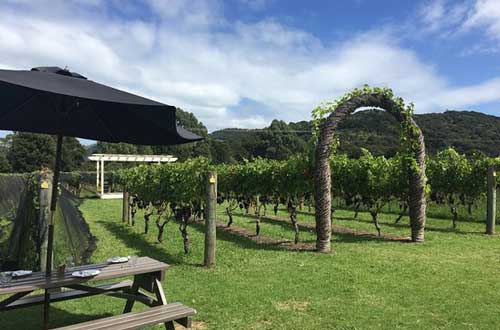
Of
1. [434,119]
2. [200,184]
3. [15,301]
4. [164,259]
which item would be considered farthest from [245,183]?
[434,119]

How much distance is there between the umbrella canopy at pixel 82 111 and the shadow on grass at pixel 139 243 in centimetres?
340

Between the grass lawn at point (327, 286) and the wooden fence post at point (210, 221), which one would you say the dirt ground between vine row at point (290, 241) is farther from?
the wooden fence post at point (210, 221)

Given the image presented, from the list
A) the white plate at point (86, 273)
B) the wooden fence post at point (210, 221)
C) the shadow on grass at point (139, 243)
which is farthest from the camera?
the shadow on grass at point (139, 243)

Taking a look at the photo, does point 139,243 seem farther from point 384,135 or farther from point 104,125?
point 384,135

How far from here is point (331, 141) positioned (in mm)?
7625

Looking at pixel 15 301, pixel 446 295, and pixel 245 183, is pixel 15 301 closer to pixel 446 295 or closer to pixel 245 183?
pixel 446 295

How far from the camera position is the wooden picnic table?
314 cm

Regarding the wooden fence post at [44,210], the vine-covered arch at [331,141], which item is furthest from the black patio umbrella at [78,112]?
the vine-covered arch at [331,141]

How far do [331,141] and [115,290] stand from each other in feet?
16.3

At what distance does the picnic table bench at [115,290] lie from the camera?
9.71 ft

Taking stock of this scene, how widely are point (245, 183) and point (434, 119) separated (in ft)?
139

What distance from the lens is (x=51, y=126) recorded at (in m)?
4.29

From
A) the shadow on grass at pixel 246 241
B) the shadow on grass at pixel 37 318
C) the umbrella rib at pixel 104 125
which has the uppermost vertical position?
the umbrella rib at pixel 104 125

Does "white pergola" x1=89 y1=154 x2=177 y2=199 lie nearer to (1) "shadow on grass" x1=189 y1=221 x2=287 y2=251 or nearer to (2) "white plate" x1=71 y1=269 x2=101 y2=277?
(1) "shadow on grass" x1=189 y1=221 x2=287 y2=251
